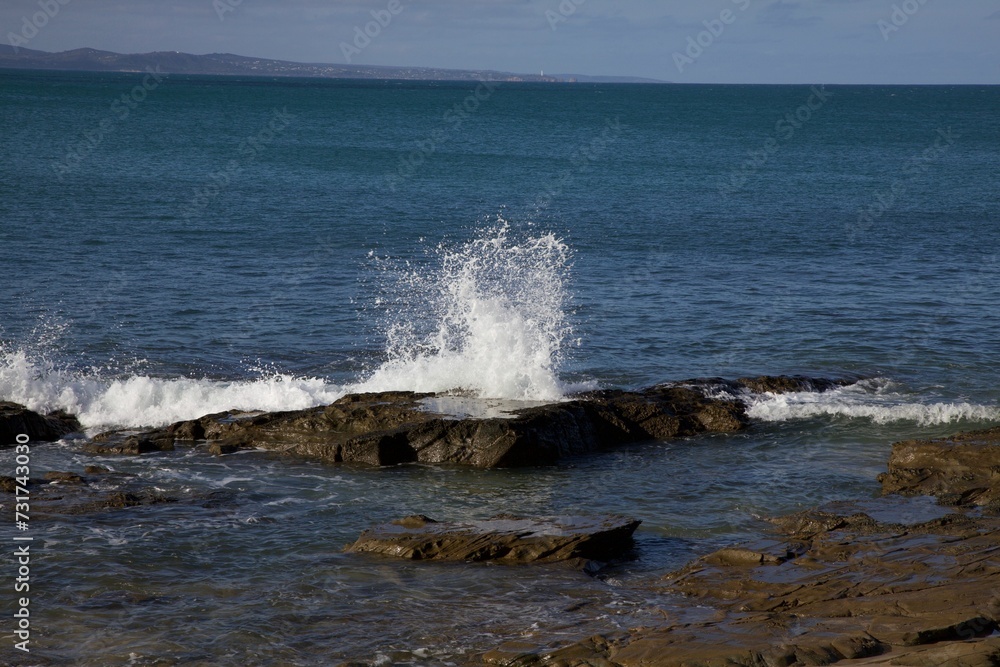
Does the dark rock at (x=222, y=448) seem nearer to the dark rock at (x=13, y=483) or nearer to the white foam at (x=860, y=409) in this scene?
the dark rock at (x=13, y=483)

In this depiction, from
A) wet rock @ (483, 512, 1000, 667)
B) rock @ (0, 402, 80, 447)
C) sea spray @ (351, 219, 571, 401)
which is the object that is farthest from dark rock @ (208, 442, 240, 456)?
wet rock @ (483, 512, 1000, 667)

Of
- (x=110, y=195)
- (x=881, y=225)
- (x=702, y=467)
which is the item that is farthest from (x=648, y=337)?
(x=110, y=195)

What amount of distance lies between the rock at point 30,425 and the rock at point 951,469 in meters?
11.5

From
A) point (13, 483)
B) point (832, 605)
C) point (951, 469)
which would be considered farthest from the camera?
point (951, 469)

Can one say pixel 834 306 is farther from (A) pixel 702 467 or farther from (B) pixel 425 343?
(A) pixel 702 467

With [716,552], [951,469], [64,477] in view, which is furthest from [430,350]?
[716,552]

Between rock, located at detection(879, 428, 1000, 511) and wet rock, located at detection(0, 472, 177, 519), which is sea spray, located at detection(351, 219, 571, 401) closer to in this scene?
rock, located at detection(879, 428, 1000, 511)
